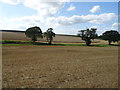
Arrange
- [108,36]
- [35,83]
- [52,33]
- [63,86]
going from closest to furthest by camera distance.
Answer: [63,86], [35,83], [52,33], [108,36]

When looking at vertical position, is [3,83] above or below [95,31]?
below

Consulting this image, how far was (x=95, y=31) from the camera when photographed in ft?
300

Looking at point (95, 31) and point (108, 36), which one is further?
point (108, 36)

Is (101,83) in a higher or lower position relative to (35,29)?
lower

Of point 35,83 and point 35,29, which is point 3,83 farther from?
point 35,29

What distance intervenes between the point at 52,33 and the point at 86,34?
990 inches

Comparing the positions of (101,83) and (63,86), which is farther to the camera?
(101,83)

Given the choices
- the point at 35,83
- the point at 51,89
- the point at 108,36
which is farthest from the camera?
the point at 108,36

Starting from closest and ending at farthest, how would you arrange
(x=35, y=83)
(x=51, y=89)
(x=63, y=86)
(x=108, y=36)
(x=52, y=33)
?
(x=51, y=89), (x=63, y=86), (x=35, y=83), (x=52, y=33), (x=108, y=36)

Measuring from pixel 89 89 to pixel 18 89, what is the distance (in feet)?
14.1

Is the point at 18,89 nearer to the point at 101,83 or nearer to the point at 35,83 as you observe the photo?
the point at 35,83

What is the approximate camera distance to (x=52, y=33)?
290 feet

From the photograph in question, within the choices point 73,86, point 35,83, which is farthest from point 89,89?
point 35,83

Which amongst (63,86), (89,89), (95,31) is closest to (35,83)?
(63,86)
